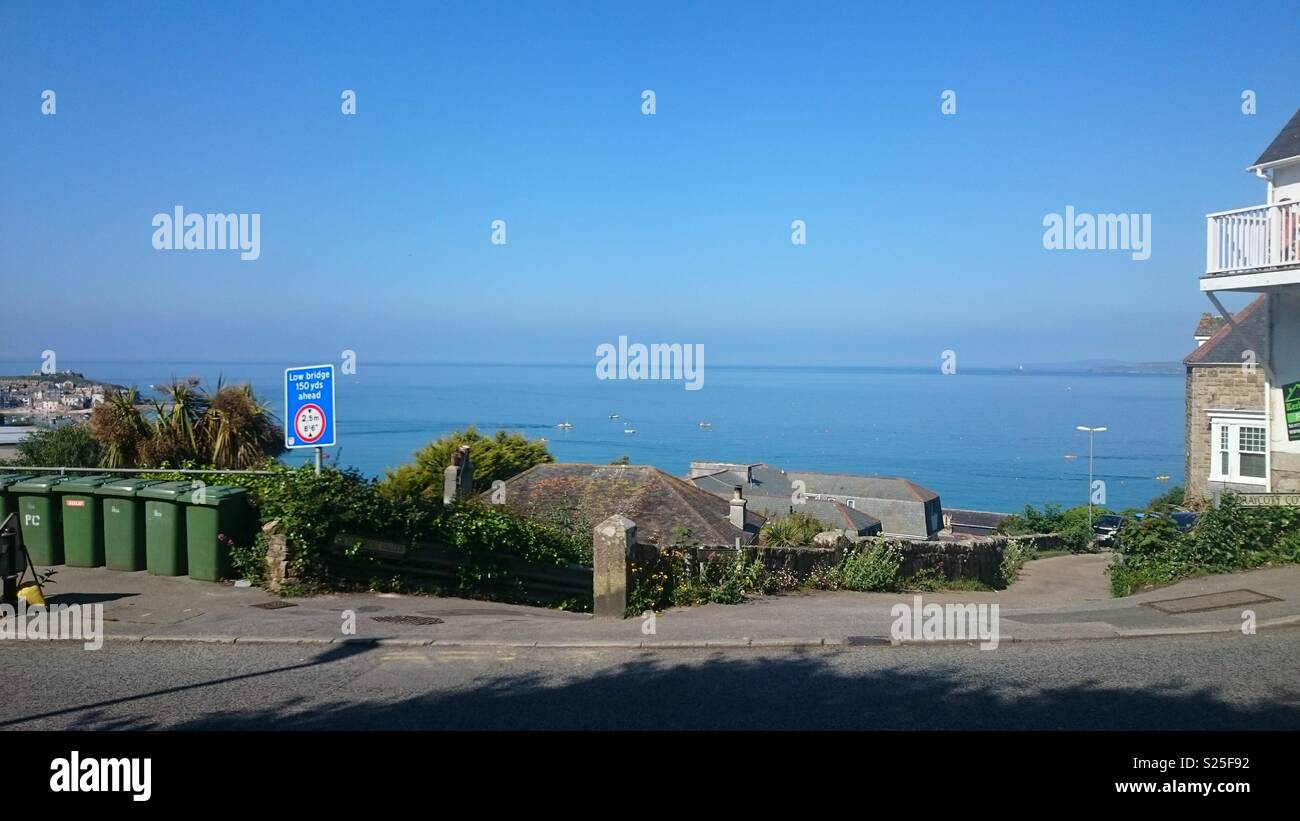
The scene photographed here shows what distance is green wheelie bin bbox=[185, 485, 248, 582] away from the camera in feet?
38.4

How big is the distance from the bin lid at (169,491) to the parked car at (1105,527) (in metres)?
32.7

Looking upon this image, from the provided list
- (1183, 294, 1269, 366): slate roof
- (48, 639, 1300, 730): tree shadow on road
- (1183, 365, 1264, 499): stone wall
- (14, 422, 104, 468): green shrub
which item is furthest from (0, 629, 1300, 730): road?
→ (1183, 365, 1264, 499): stone wall

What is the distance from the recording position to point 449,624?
1012 cm

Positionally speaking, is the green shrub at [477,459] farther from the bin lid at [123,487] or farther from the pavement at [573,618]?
the pavement at [573,618]

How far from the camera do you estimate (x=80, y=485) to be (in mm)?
12461

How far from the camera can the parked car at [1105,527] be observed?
37625 millimetres

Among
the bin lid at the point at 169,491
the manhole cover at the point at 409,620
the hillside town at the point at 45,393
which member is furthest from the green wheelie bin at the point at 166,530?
the hillside town at the point at 45,393

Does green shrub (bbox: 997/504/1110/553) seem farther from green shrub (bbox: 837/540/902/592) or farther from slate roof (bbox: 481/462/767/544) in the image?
green shrub (bbox: 837/540/902/592)

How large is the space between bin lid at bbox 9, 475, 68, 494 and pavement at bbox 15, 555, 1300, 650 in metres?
1.03
